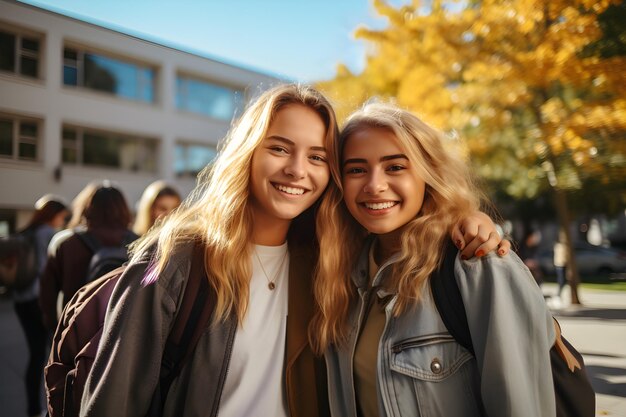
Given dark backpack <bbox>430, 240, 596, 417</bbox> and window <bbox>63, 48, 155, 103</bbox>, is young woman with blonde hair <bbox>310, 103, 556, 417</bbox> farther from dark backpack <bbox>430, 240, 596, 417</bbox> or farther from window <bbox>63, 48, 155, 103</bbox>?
window <bbox>63, 48, 155, 103</bbox>

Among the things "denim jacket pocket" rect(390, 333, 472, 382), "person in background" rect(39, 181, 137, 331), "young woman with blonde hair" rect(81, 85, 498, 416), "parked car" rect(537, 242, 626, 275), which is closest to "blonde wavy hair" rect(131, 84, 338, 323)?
"young woman with blonde hair" rect(81, 85, 498, 416)

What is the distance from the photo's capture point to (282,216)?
2.06 m

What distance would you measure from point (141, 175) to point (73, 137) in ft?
10.0

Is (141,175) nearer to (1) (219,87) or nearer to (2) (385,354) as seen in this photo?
(1) (219,87)

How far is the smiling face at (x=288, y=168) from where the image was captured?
2051 mm

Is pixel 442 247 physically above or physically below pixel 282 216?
below

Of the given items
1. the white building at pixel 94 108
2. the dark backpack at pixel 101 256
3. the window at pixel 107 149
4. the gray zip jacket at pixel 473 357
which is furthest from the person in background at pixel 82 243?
the window at pixel 107 149

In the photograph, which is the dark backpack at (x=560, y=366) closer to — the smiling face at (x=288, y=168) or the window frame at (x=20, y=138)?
the smiling face at (x=288, y=168)

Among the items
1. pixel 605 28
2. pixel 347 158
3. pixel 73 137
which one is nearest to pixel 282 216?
pixel 347 158

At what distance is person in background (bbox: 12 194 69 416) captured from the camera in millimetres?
4250

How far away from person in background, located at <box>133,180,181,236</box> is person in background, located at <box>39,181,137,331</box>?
0.97 meters

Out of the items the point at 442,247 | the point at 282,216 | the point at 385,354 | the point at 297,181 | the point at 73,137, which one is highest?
the point at 73,137

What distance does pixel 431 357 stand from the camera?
1723mm

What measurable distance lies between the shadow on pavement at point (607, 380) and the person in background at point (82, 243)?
4542 millimetres
